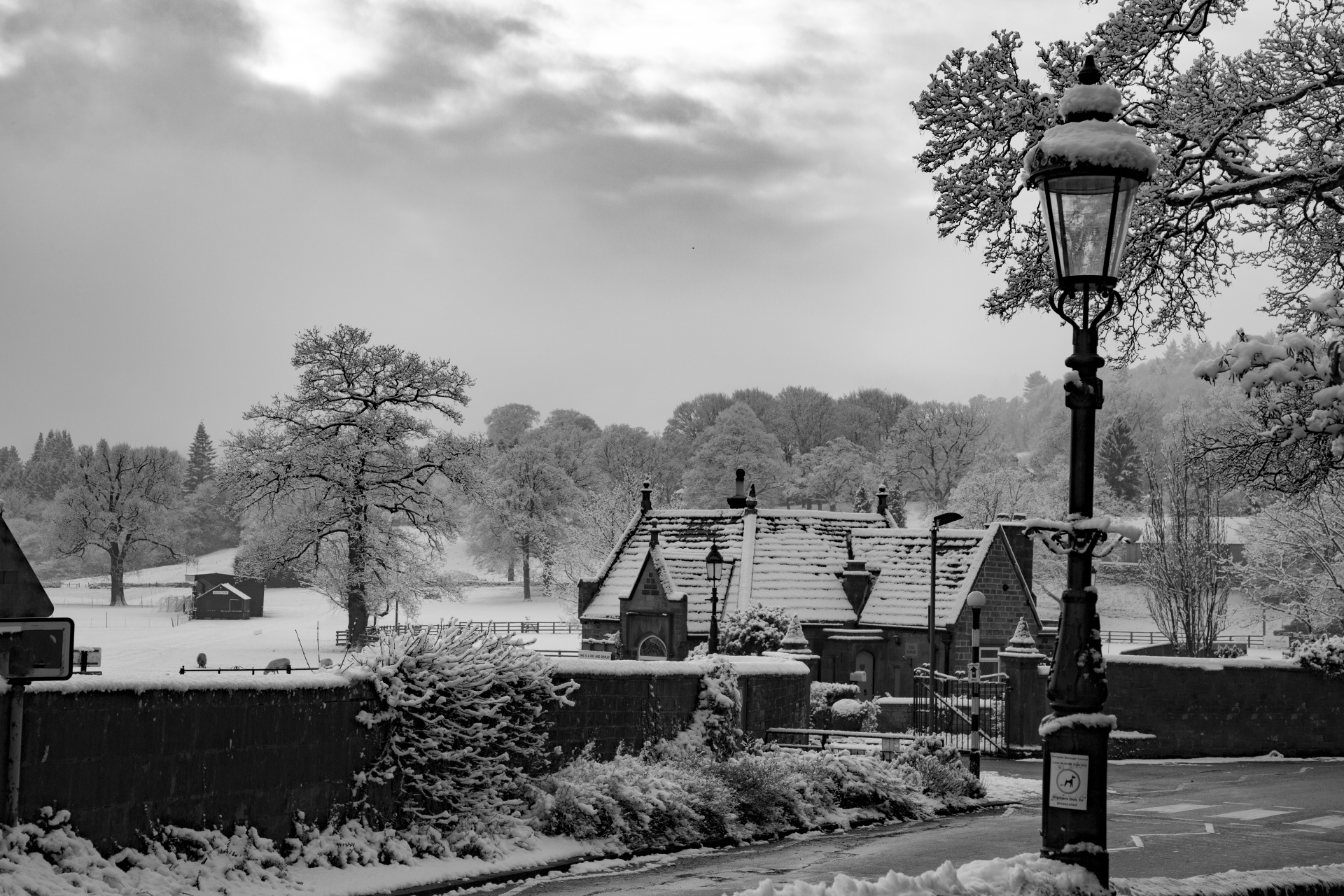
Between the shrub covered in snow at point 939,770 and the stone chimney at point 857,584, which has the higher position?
the stone chimney at point 857,584

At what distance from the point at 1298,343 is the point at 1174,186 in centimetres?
403

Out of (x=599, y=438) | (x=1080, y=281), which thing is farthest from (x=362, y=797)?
(x=599, y=438)

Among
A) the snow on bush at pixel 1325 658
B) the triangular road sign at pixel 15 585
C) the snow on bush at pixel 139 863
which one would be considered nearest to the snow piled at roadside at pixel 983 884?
the snow on bush at pixel 139 863

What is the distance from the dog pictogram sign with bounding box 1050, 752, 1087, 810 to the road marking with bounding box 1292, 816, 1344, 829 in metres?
12.0

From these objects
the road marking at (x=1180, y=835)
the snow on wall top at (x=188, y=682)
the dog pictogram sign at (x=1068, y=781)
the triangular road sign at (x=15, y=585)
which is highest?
the triangular road sign at (x=15, y=585)

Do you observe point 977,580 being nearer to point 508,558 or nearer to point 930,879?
point 930,879

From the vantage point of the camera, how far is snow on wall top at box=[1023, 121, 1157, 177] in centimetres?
730

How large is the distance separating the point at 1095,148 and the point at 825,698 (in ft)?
81.1

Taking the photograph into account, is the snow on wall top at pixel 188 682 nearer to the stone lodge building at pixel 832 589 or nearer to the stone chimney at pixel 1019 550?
the stone lodge building at pixel 832 589

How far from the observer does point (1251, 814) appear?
18.4 meters

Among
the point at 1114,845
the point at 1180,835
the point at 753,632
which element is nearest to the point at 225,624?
the point at 753,632

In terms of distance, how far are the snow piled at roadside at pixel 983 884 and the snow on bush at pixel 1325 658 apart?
25.3 meters

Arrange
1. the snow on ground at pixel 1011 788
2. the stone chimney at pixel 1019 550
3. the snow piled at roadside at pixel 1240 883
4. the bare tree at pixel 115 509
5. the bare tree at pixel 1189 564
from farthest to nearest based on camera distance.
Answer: the bare tree at pixel 115 509
the bare tree at pixel 1189 564
the stone chimney at pixel 1019 550
the snow on ground at pixel 1011 788
the snow piled at roadside at pixel 1240 883

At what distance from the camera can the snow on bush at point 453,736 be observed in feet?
44.8
